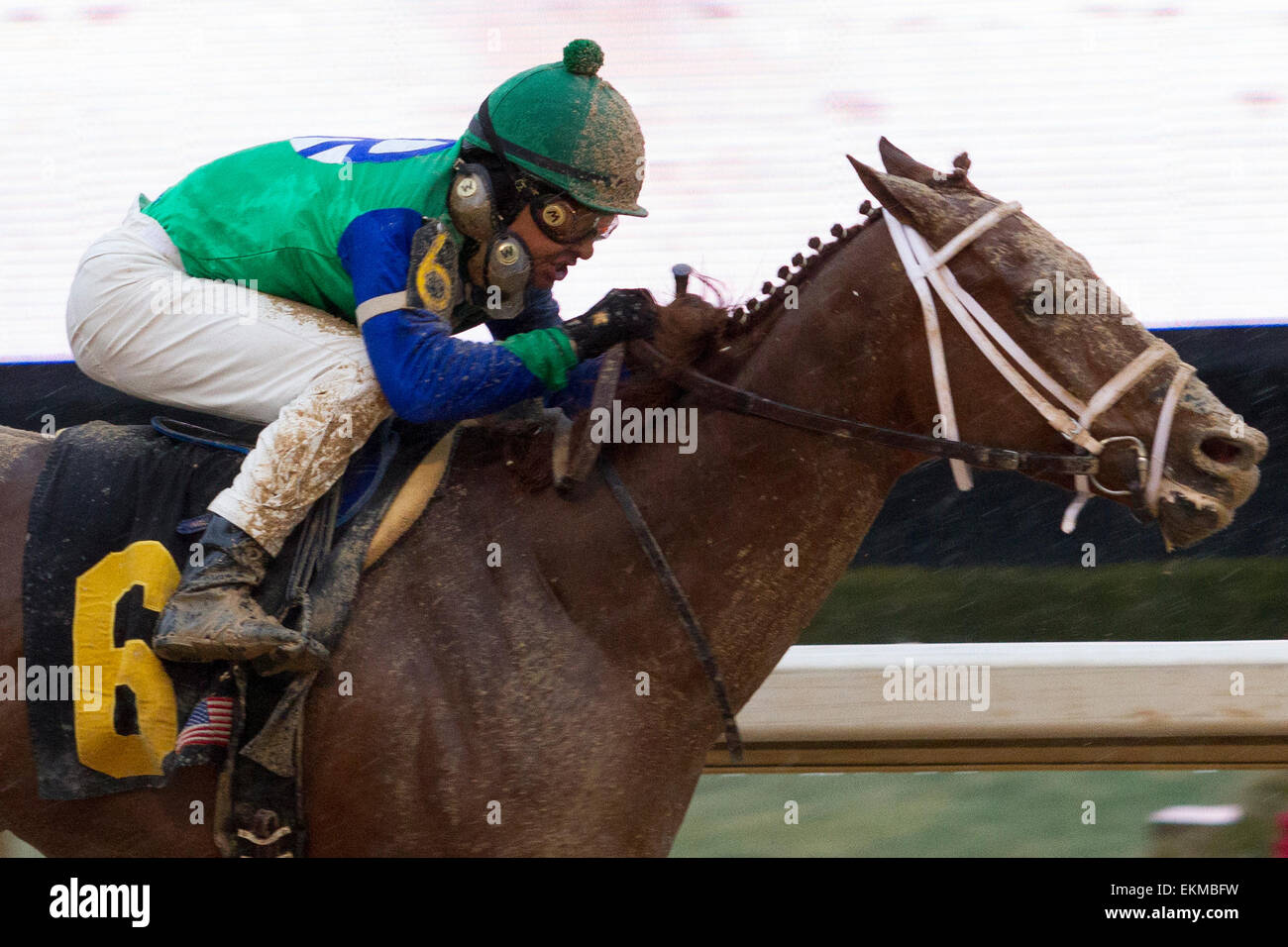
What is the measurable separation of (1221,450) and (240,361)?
1.70 m

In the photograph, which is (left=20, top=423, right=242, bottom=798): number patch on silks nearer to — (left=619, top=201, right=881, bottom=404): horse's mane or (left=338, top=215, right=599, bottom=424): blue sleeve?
(left=338, top=215, right=599, bottom=424): blue sleeve

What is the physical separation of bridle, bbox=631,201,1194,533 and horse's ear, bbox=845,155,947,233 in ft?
0.07

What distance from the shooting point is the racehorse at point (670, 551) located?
87.1 inches

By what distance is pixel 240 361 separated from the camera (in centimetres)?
244

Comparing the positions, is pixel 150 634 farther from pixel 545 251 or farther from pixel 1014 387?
pixel 1014 387

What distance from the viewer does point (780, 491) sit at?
2.36 meters

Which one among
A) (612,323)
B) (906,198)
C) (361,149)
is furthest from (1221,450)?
(361,149)

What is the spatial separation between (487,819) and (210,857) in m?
0.50

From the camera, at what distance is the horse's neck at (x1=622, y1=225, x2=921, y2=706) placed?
2.34 meters

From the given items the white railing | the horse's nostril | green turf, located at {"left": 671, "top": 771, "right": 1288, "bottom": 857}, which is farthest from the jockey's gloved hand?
green turf, located at {"left": 671, "top": 771, "right": 1288, "bottom": 857}

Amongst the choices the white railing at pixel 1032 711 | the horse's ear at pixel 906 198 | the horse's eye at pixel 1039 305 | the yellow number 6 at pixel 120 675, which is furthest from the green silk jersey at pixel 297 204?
the white railing at pixel 1032 711

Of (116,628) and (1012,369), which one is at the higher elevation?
(1012,369)

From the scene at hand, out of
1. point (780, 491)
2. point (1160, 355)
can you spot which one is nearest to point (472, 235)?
point (780, 491)
